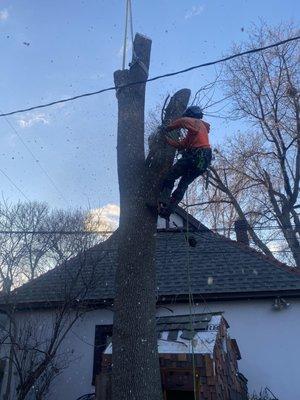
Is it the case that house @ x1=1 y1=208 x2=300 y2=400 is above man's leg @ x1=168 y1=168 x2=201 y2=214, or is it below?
below

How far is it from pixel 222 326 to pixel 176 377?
1396 millimetres

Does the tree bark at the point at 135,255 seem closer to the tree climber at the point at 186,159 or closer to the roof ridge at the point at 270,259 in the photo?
the tree climber at the point at 186,159

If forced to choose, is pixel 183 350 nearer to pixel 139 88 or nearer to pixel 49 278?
pixel 139 88

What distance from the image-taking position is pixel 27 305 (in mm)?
10250

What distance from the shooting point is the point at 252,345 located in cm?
916

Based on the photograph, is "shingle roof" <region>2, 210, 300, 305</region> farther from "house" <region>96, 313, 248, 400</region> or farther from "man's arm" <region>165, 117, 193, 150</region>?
"man's arm" <region>165, 117, 193, 150</region>

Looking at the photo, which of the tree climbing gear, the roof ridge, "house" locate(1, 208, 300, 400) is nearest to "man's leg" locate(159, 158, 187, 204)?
the tree climbing gear

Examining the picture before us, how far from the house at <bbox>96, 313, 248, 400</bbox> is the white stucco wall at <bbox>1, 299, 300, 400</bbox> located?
60.5 inches

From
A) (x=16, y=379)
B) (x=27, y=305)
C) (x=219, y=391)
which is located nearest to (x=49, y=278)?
(x=27, y=305)

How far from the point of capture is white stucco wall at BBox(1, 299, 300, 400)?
8.82m

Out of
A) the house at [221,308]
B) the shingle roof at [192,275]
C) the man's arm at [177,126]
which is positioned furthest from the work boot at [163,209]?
the shingle roof at [192,275]

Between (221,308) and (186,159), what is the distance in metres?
5.20

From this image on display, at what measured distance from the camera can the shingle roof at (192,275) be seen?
31.6 ft

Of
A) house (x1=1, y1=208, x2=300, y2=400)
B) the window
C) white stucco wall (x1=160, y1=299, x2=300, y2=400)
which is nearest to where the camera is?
white stucco wall (x1=160, y1=299, x2=300, y2=400)
